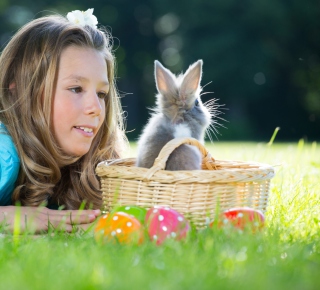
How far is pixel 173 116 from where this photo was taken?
11.1 feet

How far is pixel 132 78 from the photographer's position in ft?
79.7

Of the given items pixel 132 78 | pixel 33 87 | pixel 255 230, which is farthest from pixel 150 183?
pixel 132 78

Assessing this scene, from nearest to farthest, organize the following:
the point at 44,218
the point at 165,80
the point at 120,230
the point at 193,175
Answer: the point at 120,230, the point at 193,175, the point at 44,218, the point at 165,80

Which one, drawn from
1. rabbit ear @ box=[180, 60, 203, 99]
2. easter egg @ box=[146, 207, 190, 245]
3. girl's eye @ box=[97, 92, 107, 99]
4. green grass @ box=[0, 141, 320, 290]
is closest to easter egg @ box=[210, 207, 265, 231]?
green grass @ box=[0, 141, 320, 290]

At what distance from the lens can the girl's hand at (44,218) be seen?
278 cm

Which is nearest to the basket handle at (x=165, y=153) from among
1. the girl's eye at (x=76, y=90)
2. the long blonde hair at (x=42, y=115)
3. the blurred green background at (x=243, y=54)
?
Answer: the long blonde hair at (x=42, y=115)

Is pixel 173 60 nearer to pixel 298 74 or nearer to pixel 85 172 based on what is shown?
pixel 298 74

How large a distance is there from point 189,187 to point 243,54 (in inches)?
798

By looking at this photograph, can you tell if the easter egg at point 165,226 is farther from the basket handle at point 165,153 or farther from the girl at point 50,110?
the girl at point 50,110

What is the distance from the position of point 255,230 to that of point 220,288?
2.73 ft

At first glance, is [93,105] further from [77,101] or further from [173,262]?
[173,262]

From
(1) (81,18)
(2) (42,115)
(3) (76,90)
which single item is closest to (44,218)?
(2) (42,115)

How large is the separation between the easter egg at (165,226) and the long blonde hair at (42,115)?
0.82 meters

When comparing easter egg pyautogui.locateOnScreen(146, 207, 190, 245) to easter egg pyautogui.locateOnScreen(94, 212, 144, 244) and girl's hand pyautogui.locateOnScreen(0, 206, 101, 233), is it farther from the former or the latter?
girl's hand pyautogui.locateOnScreen(0, 206, 101, 233)
